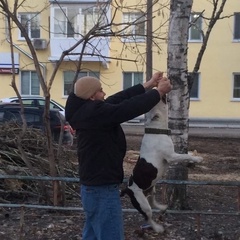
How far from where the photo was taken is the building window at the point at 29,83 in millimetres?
31250

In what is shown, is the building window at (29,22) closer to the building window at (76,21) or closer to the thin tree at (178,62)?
the building window at (76,21)

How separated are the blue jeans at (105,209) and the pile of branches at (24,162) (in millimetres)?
3201

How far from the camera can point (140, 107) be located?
4.16 meters

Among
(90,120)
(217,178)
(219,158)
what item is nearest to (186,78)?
(90,120)

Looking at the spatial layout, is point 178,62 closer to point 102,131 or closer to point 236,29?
point 102,131

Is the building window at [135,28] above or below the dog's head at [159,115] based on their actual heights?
above

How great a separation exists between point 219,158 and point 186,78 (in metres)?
9.01

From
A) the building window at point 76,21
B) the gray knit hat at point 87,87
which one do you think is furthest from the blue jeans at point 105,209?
the building window at point 76,21

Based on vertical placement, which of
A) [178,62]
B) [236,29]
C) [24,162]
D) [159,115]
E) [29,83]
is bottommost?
[29,83]

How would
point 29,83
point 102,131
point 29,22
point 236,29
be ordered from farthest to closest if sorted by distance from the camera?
point 29,83
point 236,29
point 29,22
point 102,131

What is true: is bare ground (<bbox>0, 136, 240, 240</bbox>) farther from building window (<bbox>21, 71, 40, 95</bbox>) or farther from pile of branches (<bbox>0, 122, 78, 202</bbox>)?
building window (<bbox>21, 71, 40, 95</bbox>)

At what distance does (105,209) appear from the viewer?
439 cm

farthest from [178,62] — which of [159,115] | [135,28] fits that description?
[159,115]

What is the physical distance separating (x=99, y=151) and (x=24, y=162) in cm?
465
